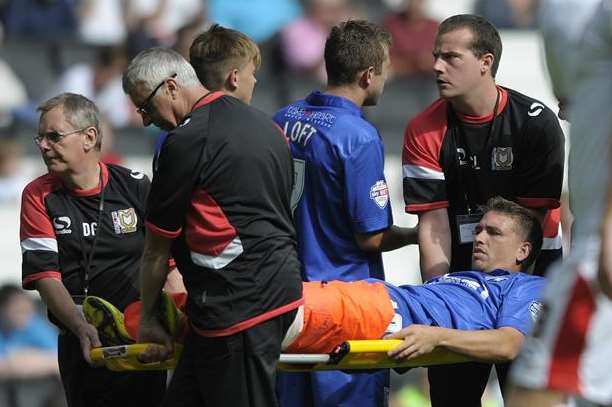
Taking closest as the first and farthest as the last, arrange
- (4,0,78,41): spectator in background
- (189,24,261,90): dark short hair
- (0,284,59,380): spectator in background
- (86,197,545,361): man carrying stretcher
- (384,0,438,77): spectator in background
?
(86,197,545,361): man carrying stretcher → (189,24,261,90): dark short hair → (0,284,59,380): spectator in background → (4,0,78,41): spectator in background → (384,0,438,77): spectator in background

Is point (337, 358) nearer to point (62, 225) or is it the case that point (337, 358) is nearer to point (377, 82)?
point (377, 82)

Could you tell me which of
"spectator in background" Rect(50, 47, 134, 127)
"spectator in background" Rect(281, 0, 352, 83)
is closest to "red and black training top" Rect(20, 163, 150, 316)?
"spectator in background" Rect(50, 47, 134, 127)

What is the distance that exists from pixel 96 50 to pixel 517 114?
590cm

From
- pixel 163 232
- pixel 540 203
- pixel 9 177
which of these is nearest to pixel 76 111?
pixel 163 232

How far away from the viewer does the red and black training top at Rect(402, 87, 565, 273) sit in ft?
18.0

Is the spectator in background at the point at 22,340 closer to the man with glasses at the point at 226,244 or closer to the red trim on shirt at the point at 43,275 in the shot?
the red trim on shirt at the point at 43,275

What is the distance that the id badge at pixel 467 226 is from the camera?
18.5ft

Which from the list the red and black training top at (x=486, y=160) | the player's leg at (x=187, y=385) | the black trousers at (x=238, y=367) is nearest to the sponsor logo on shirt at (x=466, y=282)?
the red and black training top at (x=486, y=160)

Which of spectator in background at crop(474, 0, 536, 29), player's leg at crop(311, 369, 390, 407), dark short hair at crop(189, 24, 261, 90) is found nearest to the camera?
player's leg at crop(311, 369, 390, 407)

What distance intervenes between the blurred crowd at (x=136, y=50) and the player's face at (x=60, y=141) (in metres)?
4.23

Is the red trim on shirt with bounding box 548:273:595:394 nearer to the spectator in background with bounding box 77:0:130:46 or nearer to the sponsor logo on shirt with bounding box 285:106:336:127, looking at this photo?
the sponsor logo on shirt with bounding box 285:106:336:127

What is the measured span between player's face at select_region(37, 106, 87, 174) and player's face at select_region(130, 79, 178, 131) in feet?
2.94

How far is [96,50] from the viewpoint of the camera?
10.8 m

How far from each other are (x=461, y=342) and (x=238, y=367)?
89 cm
